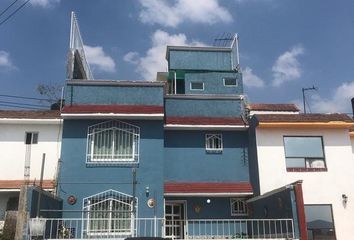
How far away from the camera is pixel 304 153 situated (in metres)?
19.1

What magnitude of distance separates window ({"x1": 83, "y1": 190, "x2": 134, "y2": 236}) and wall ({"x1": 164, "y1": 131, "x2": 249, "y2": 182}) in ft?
8.03

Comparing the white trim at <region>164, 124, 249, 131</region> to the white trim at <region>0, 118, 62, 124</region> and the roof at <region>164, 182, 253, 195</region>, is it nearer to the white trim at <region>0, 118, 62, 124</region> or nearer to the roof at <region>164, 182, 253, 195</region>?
the roof at <region>164, 182, 253, 195</region>

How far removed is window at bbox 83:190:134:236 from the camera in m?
17.3

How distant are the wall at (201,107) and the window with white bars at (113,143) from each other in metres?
2.40

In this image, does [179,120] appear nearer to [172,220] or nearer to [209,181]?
[209,181]

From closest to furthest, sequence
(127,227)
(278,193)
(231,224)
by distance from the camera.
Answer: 1. (278,193)
2. (127,227)
3. (231,224)

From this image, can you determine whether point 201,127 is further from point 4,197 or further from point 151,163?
point 4,197

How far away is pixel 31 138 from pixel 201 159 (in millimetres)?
7618

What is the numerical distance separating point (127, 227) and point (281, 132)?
7683mm

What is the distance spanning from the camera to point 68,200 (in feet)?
58.7

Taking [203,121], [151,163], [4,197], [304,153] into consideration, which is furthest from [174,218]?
[4,197]

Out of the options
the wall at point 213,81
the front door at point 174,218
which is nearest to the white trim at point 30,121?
the front door at point 174,218

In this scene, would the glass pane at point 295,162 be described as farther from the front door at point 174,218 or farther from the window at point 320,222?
the front door at point 174,218

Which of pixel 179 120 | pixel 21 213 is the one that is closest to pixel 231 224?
pixel 179 120
